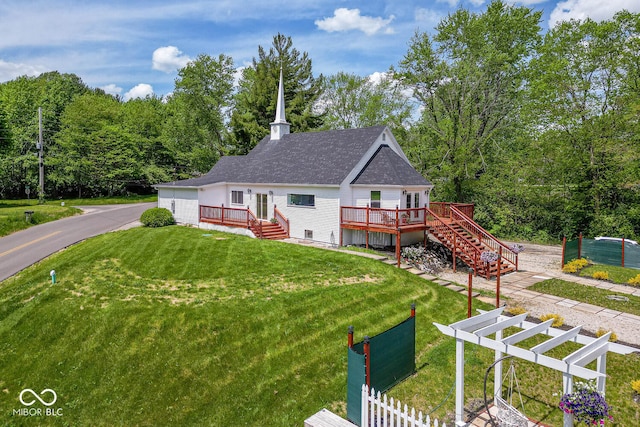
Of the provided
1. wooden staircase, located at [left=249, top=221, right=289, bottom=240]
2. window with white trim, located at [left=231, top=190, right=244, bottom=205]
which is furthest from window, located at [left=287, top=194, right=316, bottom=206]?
window with white trim, located at [left=231, top=190, right=244, bottom=205]

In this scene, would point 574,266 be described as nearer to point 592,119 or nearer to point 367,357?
point 592,119

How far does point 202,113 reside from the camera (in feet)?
153

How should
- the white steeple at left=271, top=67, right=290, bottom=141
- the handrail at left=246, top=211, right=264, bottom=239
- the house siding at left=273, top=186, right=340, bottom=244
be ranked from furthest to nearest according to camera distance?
1. the white steeple at left=271, top=67, right=290, bottom=141
2. the handrail at left=246, top=211, right=264, bottom=239
3. the house siding at left=273, top=186, right=340, bottom=244

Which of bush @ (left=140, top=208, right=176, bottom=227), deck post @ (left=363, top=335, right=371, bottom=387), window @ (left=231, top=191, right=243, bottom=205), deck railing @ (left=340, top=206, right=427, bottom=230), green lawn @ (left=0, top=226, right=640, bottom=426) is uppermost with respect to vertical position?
window @ (left=231, top=191, right=243, bottom=205)

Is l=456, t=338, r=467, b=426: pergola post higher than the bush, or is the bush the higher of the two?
the bush

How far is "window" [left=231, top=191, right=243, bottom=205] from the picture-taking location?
25734 millimetres

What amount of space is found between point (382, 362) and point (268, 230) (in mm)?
15019

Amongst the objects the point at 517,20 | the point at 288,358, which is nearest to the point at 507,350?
the point at 288,358

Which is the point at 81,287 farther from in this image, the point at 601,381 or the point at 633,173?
the point at 633,173

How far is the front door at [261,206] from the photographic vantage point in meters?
24.2

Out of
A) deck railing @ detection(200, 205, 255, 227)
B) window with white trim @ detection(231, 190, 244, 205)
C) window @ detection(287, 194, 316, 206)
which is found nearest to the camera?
window @ detection(287, 194, 316, 206)

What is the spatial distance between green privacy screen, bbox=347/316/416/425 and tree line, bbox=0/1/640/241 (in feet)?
69.8

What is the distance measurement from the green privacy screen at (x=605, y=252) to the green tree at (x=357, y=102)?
23.2 m

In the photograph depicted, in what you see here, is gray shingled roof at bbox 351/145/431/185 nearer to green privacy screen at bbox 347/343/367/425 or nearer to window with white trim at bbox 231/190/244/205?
window with white trim at bbox 231/190/244/205
